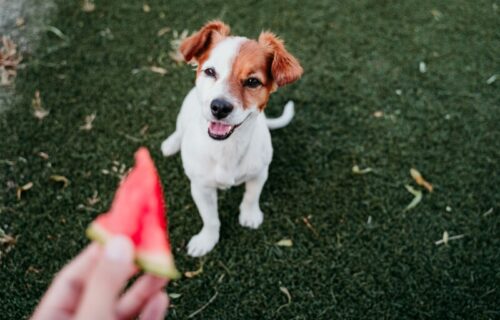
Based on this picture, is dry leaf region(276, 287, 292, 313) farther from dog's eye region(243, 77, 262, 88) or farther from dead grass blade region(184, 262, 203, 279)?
dog's eye region(243, 77, 262, 88)

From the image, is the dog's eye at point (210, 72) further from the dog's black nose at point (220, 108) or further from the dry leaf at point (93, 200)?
the dry leaf at point (93, 200)

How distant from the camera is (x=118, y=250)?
1.06 metres

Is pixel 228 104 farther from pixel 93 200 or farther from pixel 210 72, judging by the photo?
pixel 93 200

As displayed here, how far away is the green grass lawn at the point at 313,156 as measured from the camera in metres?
3.32

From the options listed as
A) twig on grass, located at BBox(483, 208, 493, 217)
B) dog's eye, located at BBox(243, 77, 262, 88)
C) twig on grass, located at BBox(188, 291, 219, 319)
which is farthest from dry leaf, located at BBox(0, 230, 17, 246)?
twig on grass, located at BBox(483, 208, 493, 217)

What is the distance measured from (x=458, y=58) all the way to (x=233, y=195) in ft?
8.88

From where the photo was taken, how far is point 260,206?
3707mm

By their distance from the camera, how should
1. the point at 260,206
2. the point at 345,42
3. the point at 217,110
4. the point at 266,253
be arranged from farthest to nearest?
1. the point at 345,42
2. the point at 260,206
3. the point at 266,253
4. the point at 217,110

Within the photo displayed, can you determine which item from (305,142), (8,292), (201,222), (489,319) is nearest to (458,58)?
(305,142)

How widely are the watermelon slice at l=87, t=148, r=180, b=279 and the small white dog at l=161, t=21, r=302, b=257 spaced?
1.21 meters

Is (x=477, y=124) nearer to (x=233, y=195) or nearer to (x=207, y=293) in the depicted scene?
(x=233, y=195)

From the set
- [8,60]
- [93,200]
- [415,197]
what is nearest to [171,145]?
[93,200]

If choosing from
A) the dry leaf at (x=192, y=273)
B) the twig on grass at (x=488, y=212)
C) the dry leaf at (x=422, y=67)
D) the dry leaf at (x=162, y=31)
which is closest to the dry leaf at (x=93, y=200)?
the dry leaf at (x=192, y=273)

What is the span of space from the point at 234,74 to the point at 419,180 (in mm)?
2001
